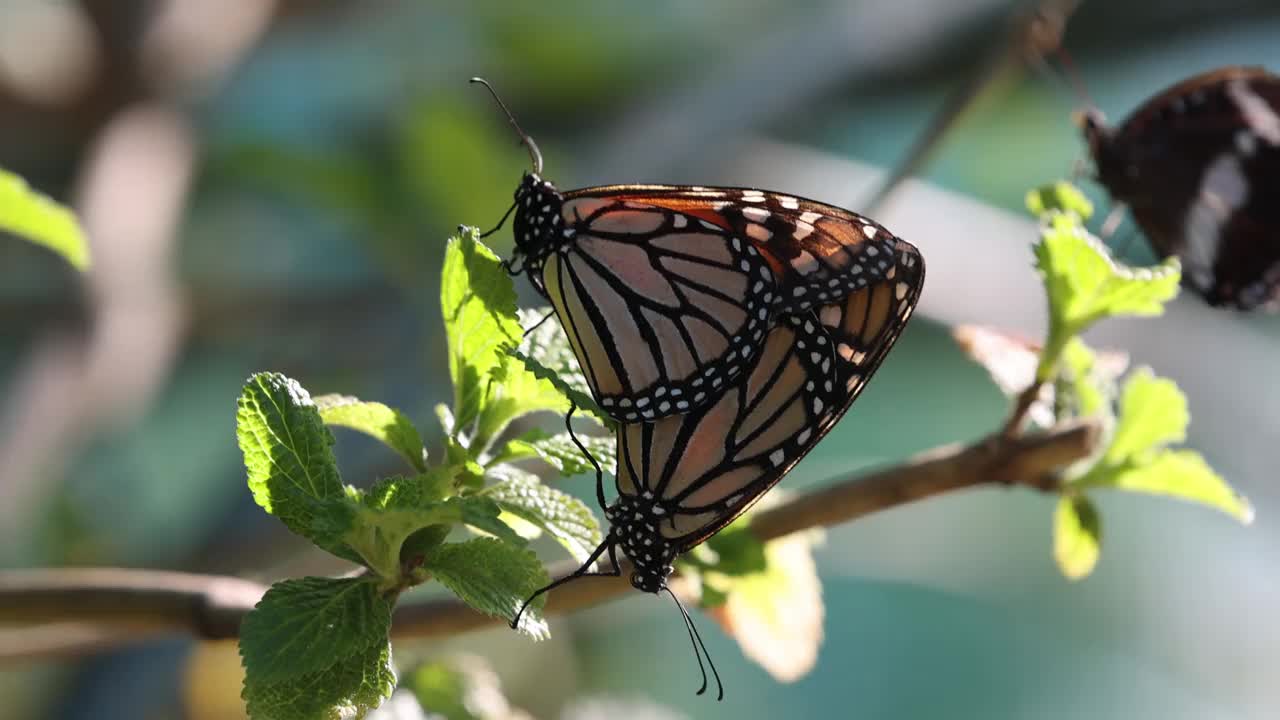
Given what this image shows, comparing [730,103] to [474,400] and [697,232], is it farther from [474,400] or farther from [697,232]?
[474,400]

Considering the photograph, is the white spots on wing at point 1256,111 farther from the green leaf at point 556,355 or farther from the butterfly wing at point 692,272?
the green leaf at point 556,355

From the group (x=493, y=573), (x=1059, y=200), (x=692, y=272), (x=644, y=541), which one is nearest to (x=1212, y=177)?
(x=1059, y=200)

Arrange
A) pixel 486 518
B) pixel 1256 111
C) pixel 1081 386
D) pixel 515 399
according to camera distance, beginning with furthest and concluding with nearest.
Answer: pixel 1256 111, pixel 1081 386, pixel 515 399, pixel 486 518

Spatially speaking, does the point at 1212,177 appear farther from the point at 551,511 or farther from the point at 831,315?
the point at 551,511

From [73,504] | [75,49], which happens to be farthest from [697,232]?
[75,49]

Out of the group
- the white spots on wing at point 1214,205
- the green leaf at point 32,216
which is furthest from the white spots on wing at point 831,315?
the white spots on wing at point 1214,205
